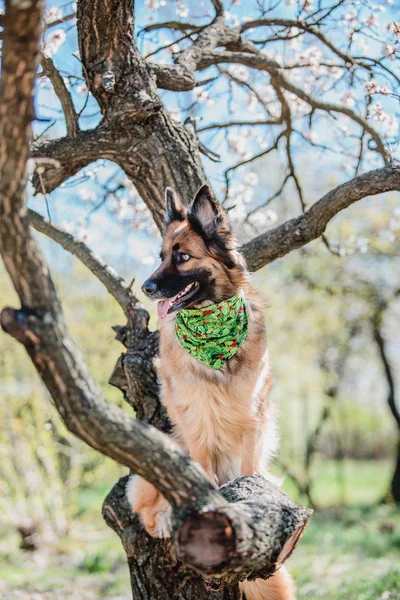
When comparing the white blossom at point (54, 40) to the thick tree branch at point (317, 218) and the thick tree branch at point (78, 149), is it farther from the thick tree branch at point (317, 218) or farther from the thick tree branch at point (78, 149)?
the thick tree branch at point (317, 218)

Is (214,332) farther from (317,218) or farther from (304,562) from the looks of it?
(304,562)

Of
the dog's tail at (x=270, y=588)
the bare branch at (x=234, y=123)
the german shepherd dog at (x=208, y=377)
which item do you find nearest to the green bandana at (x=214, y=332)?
the german shepherd dog at (x=208, y=377)

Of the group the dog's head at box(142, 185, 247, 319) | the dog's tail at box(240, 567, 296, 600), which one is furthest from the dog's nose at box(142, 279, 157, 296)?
the dog's tail at box(240, 567, 296, 600)

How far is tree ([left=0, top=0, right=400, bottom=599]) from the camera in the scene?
216cm

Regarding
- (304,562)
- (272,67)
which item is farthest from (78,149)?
(304,562)

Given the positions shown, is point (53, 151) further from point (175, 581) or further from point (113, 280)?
point (175, 581)

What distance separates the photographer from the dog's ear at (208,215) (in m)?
4.05

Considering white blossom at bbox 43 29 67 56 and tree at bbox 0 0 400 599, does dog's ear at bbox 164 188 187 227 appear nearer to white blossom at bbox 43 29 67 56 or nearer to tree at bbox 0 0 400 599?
tree at bbox 0 0 400 599

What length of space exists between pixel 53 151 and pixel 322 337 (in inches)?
395

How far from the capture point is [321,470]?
19.0 m

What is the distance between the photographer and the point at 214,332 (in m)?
4.13

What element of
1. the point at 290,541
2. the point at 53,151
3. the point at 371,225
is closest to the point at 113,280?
the point at 53,151

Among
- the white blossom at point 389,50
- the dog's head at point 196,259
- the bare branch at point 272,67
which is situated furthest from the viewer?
the bare branch at point 272,67

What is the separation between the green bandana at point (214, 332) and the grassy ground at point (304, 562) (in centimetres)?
343
